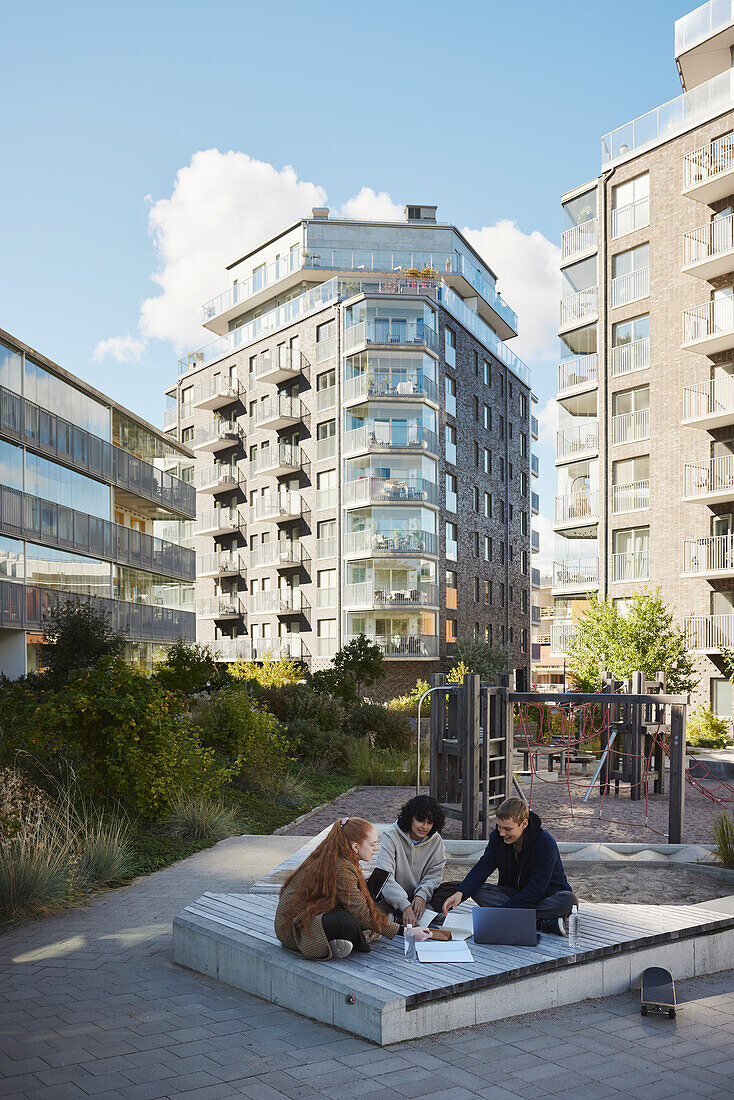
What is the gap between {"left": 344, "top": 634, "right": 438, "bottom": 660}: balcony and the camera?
4316cm

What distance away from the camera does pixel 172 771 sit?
1148cm

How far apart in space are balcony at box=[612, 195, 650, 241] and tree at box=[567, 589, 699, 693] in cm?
1552

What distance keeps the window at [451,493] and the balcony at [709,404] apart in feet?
54.6

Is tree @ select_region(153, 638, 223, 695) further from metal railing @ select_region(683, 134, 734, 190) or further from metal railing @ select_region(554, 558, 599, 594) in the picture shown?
metal railing @ select_region(683, 134, 734, 190)

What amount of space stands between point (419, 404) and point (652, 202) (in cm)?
1377

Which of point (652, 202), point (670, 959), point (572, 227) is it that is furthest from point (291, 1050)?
point (572, 227)

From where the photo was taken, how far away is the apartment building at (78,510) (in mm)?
28766

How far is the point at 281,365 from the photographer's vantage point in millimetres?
49688

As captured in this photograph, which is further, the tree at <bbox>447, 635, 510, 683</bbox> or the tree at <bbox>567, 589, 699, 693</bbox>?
the tree at <bbox>447, 635, 510, 683</bbox>

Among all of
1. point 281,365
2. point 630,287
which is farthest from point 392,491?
point 630,287

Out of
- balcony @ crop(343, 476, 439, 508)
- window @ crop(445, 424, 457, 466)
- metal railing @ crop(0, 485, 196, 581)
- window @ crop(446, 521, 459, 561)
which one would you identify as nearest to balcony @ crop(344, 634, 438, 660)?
window @ crop(446, 521, 459, 561)

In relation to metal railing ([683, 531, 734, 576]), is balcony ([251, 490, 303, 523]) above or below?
above

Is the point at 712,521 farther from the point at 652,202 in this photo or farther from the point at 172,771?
the point at 172,771

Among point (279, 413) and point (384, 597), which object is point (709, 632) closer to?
point (384, 597)
